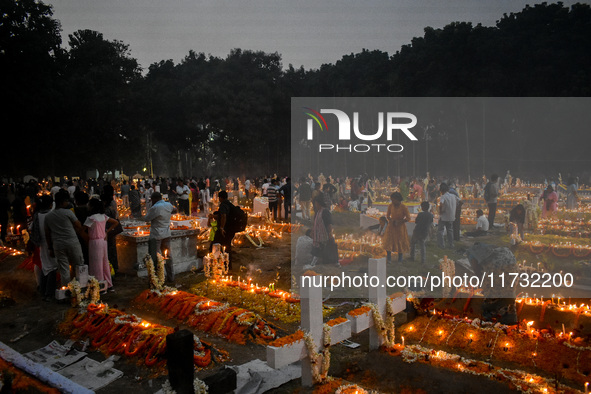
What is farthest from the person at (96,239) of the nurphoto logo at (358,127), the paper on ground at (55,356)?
the nurphoto logo at (358,127)

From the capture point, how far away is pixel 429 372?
4.78 meters

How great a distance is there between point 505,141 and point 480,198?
3.29m

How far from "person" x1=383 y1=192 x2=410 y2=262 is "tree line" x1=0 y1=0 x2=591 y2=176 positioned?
7.29 meters

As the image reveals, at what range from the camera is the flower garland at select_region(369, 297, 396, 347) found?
5.25 metres

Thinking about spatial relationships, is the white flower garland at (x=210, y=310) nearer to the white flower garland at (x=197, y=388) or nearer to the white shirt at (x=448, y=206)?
the white flower garland at (x=197, y=388)

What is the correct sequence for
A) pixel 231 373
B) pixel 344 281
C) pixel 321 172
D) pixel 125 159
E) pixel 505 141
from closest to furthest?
pixel 231 373 < pixel 344 281 < pixel 505 141 < pixel 321 172 < pixel 125 159

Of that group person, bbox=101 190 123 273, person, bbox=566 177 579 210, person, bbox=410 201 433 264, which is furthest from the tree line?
person, bbox=101 190 123 273

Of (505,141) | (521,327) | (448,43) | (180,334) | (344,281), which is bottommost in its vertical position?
(344,281)

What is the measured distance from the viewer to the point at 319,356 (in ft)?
15.0

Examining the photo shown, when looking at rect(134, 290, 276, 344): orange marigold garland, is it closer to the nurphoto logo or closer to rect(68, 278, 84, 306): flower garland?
rect(68, 278, 84, 306): flower garland

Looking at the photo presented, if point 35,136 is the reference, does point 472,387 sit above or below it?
below

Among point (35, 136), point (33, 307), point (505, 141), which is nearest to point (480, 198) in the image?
point (505, 141)

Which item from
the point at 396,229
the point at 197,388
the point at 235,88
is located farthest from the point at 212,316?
the point at 235,88

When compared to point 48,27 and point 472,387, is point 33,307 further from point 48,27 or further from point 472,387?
point 48,27
